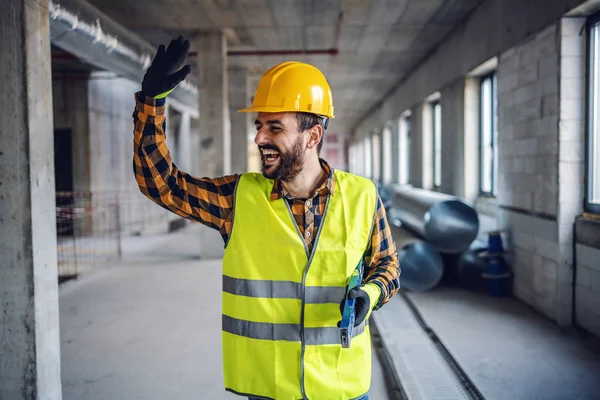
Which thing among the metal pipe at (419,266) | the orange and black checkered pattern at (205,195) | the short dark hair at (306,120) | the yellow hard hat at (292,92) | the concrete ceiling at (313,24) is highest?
the concrete ceiling at (313,24)

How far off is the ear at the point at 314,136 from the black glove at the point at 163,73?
1.65 feet

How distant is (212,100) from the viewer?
31.0 feet

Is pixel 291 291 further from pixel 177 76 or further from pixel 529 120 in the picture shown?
pixel 529 120

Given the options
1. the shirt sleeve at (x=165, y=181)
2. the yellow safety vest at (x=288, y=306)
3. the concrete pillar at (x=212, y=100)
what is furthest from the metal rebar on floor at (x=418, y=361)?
the concrete pillar at (x=212, y=100)

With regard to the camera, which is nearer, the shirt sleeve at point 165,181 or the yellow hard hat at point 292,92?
the shirt sleeve at point 165,181

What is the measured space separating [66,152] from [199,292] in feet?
25.8

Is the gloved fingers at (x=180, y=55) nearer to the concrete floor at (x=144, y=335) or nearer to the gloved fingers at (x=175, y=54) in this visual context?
the gloved fingers at (x=175, y=54)

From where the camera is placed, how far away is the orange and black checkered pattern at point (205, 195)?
1.76 metres

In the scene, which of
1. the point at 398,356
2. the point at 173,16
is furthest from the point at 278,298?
the point at 173,16

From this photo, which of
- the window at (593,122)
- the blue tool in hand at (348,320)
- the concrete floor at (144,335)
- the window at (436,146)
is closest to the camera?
the blue tool in hand at (348,320)

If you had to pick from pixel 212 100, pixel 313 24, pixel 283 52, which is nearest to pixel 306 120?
pixel 313 24

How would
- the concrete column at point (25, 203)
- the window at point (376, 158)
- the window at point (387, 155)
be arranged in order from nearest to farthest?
the concrete column at point (25, 203) < the window at point (387, 155) < the window at point (376, 158)

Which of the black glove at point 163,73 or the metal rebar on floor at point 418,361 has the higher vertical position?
the black glove at point 163,73

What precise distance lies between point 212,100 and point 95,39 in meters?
3.46
